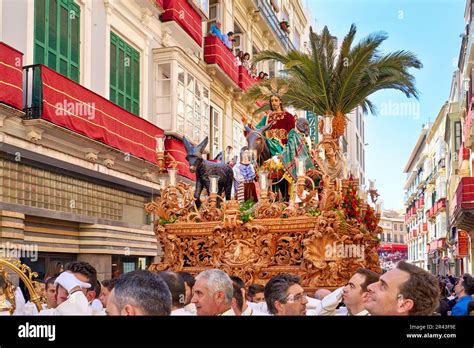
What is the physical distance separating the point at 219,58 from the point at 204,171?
1234cm

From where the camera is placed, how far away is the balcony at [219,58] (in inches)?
813

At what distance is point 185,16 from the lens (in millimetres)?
18156

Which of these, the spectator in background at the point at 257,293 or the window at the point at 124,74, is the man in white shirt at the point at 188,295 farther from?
the window at the point at 124,74

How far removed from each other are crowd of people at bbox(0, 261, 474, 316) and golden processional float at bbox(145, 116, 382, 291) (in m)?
0.83

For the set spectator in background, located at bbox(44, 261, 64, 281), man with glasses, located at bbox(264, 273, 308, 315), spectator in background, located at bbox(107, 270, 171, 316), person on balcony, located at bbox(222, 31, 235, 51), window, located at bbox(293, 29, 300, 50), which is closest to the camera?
spectator in background, located at bbox(107, 270, 171, 316)

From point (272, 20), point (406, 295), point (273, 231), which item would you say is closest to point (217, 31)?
point (272, 20)

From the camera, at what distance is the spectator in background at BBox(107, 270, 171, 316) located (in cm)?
306

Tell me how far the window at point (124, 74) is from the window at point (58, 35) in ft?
5.03

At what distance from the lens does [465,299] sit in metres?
7.06

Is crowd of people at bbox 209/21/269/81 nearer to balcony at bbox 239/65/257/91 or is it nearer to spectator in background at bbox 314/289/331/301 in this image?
balcony at bbox 239/65/257/91

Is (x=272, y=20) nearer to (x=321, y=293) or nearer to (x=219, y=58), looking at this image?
(x=219, y=58)

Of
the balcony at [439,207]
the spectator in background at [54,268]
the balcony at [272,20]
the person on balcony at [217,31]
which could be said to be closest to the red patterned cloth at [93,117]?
the spectator in background at [54,268]

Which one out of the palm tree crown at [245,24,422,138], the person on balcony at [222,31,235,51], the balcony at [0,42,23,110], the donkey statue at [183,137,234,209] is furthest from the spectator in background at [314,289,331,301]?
the person on balcony at [222,31,235,51]

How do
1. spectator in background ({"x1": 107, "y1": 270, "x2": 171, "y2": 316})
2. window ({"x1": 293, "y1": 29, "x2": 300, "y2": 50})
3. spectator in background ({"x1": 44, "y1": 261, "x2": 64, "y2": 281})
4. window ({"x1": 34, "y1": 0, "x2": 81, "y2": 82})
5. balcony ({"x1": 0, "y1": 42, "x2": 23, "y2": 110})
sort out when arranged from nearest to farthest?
spectator in background ({"x1": 107, "y1": 270, "x2": 171, "y2": 316}), balcony ({"x1": 0, "y1": 42, "x2": 23, "y2": 110}), window ({"x1": 34, "y1": 0, "x2": 81, "y2": 82}), spectator in background ({"x1": 44, "y1": 261, "x2": 64, "y2": 281}), window ({"x1": 293, "y1": 29, "x2": 300, "y2": 50})
